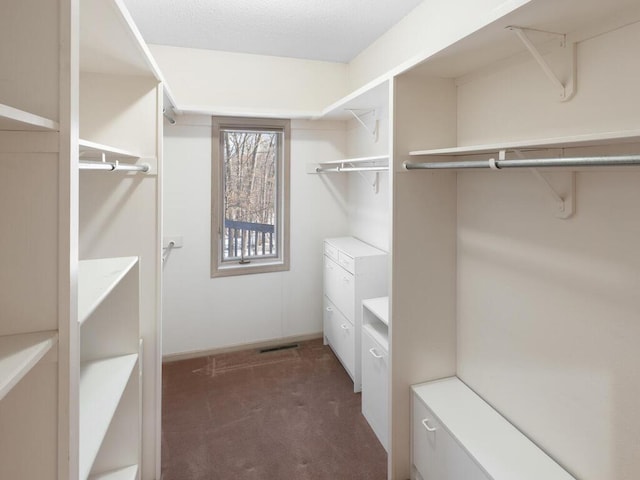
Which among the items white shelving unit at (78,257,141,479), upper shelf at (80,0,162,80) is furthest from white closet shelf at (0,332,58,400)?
upper shelf at (80,0,162,80)

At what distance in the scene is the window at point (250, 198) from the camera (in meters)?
3.43

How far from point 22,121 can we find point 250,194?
9.88 feet

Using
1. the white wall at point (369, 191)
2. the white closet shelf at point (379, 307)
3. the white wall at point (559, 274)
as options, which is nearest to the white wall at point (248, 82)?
the white wall at point (369, 191)

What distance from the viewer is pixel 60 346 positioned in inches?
29.7

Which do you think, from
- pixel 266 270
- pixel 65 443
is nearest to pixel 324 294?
pixel 266 270

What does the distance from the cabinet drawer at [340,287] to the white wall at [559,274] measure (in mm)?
1026

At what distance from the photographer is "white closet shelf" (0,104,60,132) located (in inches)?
23.3

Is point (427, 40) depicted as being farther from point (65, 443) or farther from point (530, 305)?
point (65, 443)

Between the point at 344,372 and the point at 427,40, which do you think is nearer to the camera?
the point at 427,40

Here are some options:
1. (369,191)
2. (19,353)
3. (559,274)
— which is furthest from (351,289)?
(19,353)

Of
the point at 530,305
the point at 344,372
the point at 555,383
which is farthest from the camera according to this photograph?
the point at 344,372

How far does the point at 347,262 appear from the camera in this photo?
2887 millimetres

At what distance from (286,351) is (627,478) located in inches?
104

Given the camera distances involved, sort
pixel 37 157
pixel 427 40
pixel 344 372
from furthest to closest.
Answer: pixel 344 372 < pixel 427 40 < pixel 37 157
